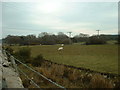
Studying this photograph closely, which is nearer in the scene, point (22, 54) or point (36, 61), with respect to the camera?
point (36, 61)

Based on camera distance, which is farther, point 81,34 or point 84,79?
point 81,34

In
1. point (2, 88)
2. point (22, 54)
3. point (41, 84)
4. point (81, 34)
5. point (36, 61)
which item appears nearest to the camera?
point (2, 88)

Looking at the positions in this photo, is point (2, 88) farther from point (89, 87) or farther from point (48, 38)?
point (48, 38)

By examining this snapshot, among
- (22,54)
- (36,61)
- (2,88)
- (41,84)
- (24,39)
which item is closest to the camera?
(2,88)

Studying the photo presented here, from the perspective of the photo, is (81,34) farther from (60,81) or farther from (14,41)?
(60,81)

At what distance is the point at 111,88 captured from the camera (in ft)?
20.6

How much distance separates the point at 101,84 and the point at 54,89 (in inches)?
73.4

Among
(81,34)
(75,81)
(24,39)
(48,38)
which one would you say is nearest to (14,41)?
(24,39)

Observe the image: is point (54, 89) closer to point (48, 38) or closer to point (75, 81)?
point (75, 81)

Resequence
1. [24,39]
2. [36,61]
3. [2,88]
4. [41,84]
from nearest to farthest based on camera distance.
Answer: [2,88], [41,84], [36,61], [24,39]

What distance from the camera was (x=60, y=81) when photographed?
24.8 feet

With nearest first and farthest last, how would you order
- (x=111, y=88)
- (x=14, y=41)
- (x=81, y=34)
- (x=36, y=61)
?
(x=111, y=88) < (x=36, y=61) < (x=14, y=41) < (x=81, y=34)

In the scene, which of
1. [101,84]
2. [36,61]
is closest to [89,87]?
[101,84]

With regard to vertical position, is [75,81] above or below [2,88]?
below
